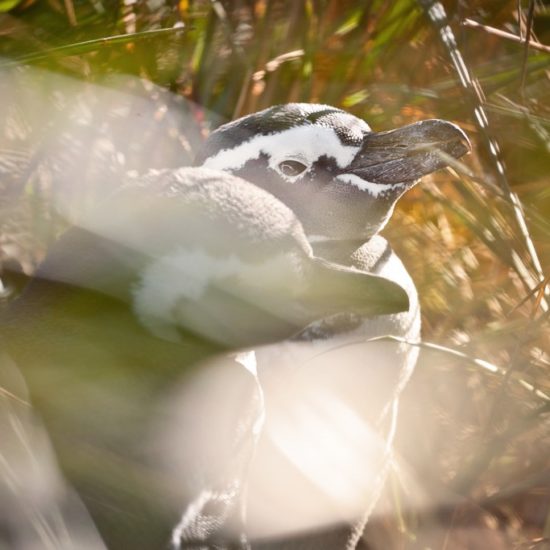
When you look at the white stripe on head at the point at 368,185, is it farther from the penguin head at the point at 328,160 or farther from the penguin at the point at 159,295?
the penguin at the point at 159,295

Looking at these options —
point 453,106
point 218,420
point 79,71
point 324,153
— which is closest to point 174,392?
point 218,420

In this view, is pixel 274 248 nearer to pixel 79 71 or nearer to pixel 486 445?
pixel 486 445

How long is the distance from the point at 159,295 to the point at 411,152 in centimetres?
33

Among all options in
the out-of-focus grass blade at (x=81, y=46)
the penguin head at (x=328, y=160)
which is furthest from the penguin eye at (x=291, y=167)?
the out-of-focus grass blade at (x=81, y=46)

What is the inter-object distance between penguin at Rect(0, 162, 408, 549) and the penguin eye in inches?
8.0

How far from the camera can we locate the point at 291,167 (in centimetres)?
84

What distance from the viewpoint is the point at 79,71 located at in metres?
1.18

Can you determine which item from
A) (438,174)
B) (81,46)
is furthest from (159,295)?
(438,174)

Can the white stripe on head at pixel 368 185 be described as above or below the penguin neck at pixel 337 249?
above

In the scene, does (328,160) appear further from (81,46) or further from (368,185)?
(81,46)

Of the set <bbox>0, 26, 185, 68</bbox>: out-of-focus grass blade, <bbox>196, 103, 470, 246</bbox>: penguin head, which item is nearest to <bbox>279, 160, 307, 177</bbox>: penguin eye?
<bbox>196, 103, 470, 246</bbox>: penguin head

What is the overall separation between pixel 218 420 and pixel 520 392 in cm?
50

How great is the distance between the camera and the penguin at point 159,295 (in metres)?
0.60

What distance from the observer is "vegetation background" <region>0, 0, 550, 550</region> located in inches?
41.5
